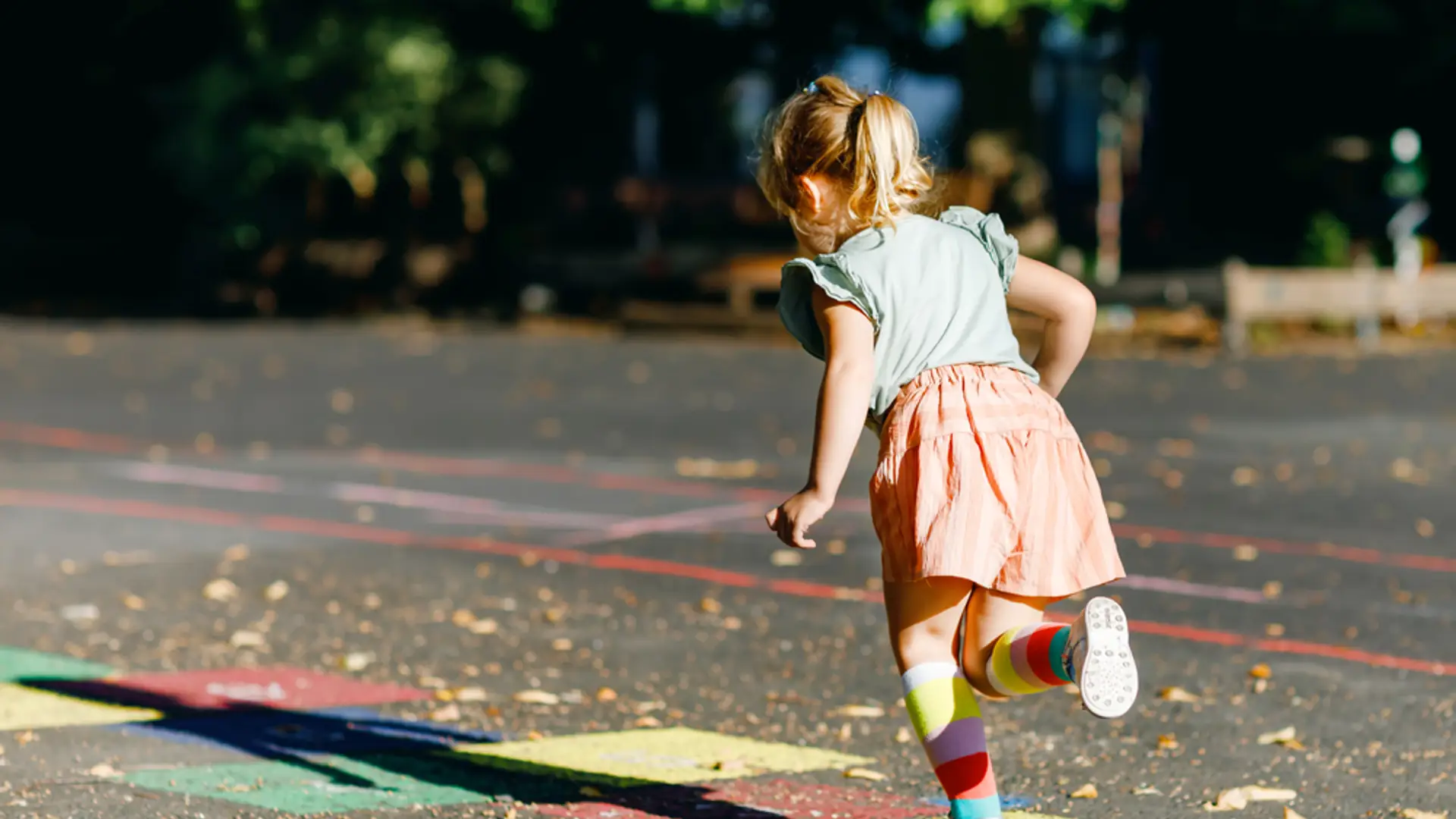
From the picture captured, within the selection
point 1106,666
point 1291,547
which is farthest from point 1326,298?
point 1106,666

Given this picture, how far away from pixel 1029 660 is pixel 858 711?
196 cm

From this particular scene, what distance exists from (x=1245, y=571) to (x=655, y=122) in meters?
25.8

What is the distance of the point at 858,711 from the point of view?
609cm

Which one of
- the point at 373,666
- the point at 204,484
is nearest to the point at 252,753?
the point at 373,666

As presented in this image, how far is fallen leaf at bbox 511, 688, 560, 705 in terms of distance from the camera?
6191 millimetres

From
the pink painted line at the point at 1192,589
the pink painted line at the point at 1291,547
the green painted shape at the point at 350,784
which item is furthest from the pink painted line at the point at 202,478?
the green painted shape at the point at 350,784

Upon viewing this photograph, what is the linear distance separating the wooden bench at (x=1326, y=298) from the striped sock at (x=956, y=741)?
57.0 ft

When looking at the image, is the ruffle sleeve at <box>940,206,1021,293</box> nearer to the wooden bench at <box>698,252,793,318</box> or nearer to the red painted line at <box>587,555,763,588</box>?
the red painted line at <box>587,555,763,588</box>

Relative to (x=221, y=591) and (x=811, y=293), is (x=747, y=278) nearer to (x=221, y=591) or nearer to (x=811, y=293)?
(x=221, y=591)

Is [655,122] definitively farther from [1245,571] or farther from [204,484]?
[1245,571]

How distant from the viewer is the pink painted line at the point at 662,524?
9398mm

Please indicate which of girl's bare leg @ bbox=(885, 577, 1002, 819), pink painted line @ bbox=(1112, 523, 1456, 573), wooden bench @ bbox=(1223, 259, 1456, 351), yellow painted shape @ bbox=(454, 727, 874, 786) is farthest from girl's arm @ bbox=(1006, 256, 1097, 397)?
wooden bench @ bbox=(1223, 259, 1456, 351)

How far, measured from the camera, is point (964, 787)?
13.8 ft

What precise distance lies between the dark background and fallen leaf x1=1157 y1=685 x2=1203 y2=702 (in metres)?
17.7
